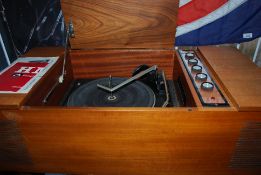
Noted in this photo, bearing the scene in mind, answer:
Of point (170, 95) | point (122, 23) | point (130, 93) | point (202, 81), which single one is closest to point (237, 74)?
point (202, 81)

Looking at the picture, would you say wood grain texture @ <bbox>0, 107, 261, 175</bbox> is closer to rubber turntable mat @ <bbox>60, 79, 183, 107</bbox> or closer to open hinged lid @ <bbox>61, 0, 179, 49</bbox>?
rubber turntable mat @ <bbox>60, 79, 183, 107</bbox>

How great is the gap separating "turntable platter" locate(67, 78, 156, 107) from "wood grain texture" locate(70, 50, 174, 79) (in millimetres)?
170

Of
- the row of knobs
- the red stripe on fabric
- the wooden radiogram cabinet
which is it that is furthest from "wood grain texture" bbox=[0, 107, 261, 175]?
the red stripe on fabric

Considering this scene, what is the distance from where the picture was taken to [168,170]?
818 millimetres

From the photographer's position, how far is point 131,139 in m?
0.75

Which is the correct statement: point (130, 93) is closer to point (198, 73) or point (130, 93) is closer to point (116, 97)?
point (116, 97)

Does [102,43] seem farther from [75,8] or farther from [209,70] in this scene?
[209,70]

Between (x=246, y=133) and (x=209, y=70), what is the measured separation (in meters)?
0.31

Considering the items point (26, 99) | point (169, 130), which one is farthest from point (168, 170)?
point (26, 99)

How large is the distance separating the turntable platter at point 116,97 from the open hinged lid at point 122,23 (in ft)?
0.76

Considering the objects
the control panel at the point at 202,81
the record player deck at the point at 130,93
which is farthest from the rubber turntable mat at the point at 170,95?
the control panel at the point at 202,81

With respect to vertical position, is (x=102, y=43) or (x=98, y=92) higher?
(x=102, y=43)

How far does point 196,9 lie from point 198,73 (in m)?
0.45

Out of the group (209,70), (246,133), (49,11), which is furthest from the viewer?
(49,11)
